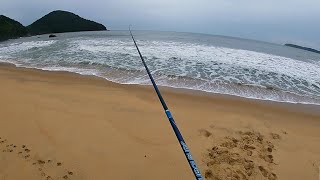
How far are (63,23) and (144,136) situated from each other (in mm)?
85563

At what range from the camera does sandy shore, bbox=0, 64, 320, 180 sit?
3523 mm

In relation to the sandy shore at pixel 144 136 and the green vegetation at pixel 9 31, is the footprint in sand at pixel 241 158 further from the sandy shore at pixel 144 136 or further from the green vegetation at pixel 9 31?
the green vegetation at pixel 9 31

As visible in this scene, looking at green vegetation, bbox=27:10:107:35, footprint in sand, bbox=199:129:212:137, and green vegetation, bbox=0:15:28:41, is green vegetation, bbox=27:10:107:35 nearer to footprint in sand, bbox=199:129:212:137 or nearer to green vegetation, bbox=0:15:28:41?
green vegetation, bbox=0:15:28:41

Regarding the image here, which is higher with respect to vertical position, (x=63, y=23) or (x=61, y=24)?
(x=63, y=23)

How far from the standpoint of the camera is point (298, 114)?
6.34 m

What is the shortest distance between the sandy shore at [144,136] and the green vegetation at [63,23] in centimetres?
7875

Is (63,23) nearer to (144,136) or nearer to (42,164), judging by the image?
(144,136)

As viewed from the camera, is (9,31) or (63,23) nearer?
(9,31)

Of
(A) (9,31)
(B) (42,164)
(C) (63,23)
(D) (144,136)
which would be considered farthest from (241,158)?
(C) (63,23)

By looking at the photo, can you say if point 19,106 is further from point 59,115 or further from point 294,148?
point 294,148

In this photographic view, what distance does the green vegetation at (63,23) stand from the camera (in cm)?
7972

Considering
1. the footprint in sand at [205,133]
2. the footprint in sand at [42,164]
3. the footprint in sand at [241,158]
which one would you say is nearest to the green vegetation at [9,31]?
the footprint in sand at [42,164]

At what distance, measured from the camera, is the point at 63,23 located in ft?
271

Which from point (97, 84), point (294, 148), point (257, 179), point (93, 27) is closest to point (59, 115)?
point (97, 84)
